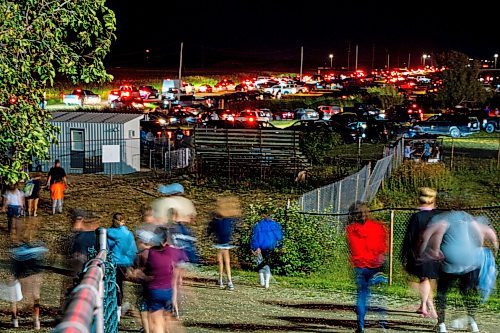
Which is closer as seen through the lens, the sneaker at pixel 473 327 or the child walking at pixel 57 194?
the sneaker at pixel 473 327

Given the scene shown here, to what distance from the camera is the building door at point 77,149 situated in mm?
30984

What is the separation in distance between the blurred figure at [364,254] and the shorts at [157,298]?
257 centimetres

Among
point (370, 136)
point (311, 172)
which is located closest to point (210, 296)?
point (311, 172)

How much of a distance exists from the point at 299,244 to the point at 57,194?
942 cm

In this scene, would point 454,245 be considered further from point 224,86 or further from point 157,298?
point 224,86

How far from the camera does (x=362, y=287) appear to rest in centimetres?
1012

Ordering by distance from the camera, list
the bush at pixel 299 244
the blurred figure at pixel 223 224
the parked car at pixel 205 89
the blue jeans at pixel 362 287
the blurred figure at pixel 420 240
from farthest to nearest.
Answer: the parked car at pixel 205 89 → the bush at pixel 299 244 → the blurred figure at pixel 223 224 → the blue jeans at pixel 362 287 → the blurred figure at pixel 420 240

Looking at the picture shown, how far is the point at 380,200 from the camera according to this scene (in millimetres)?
27328

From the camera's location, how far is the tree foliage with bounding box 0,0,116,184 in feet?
34.3

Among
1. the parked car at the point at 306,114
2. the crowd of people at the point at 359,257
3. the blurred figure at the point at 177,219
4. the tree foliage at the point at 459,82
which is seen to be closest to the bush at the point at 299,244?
the blurred figure at the point at 177,219

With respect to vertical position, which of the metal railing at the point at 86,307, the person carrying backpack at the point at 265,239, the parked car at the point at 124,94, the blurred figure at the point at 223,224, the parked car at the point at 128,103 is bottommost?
the parked car at the point at 128,103

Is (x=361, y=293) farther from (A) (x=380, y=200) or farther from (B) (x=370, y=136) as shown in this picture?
(B) (x=370, y=136)

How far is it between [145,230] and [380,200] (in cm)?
1777

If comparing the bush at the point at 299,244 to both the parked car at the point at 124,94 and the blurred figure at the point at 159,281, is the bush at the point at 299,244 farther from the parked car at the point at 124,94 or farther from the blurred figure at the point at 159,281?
the parked car at the point at 124,94
